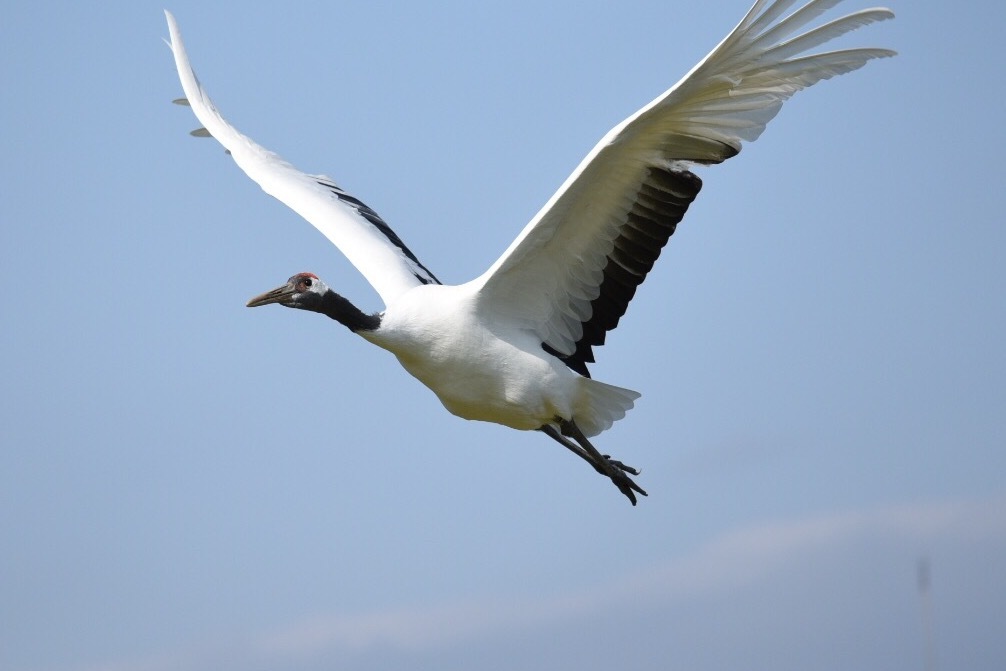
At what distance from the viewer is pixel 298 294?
10.2 metres

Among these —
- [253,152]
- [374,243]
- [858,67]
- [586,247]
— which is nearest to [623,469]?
[586,247]

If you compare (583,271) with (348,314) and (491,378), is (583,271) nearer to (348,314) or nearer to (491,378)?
(491,378)

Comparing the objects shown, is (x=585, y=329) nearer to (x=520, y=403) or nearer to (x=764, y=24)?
(x=520, y=403)

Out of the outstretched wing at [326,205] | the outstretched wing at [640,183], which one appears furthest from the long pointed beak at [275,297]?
the outstretched wing at [640,183]

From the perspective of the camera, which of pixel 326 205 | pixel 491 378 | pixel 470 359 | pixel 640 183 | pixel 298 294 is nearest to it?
pixel 640 183

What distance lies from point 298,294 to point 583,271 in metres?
1.98

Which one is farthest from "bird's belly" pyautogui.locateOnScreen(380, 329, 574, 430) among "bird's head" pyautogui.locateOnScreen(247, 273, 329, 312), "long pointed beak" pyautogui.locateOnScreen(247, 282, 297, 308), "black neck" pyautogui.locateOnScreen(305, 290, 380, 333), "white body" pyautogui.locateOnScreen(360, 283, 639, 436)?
"long pointed beak" pyautogui.locateOnScreen(247, 282, 297, 308)

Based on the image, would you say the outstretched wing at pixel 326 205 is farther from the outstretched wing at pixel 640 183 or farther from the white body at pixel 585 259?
the outstretched wing at pixel 640 183

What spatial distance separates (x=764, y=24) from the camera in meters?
8.56

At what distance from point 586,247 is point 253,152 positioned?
13.6 feet

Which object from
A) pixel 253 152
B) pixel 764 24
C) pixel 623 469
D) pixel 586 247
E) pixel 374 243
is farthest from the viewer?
pixel 253 152

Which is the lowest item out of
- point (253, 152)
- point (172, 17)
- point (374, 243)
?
point (374, 243)

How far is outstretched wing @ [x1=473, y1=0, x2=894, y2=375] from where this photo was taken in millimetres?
8672

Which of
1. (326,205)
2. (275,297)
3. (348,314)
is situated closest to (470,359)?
(348,314)
